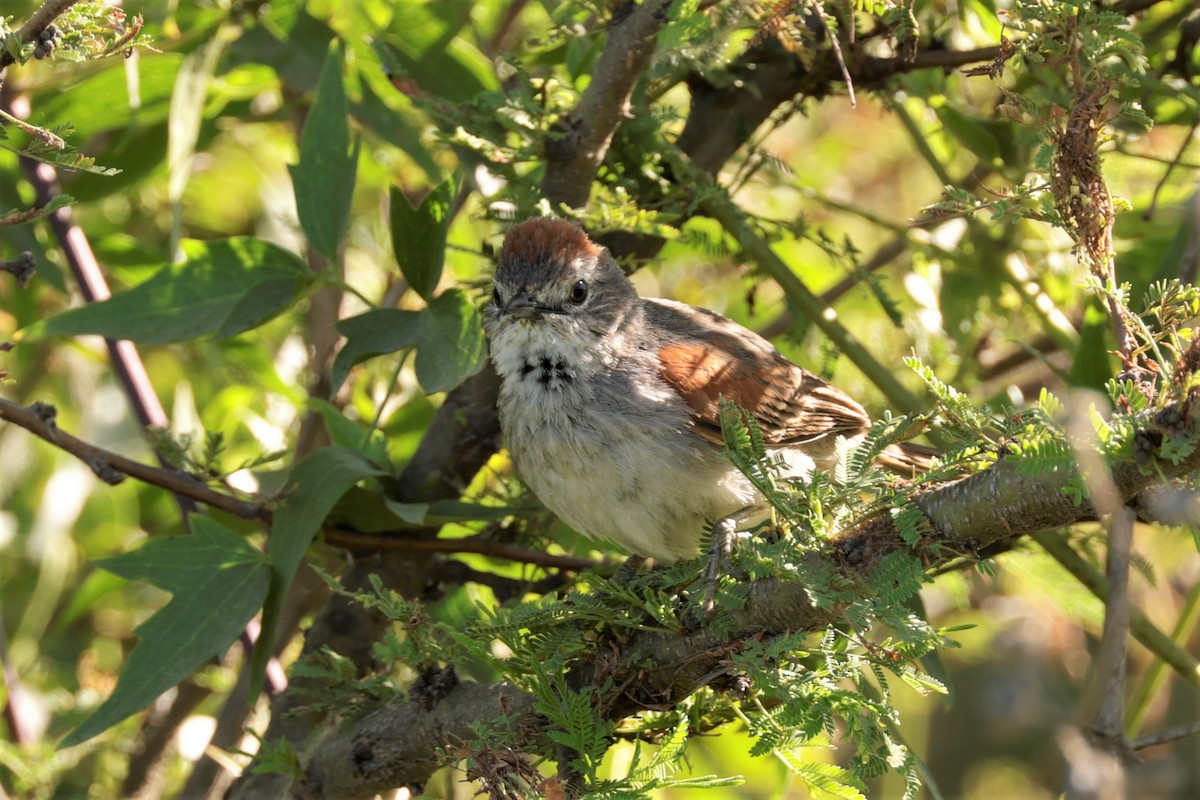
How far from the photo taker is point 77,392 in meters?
5.03

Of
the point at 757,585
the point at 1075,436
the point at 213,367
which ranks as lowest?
the point at 213,367

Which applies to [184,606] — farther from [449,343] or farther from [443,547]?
[449,343]

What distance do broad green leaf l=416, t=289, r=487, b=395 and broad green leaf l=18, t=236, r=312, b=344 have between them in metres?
0.40

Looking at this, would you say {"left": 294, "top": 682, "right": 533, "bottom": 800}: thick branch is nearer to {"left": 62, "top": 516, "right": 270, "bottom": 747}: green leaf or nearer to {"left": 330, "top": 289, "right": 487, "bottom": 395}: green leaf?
{"left": 62, "top": 516, "right": 270, "bottom": 747}: green leaf

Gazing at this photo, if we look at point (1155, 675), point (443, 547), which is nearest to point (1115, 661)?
point (1155, 675)

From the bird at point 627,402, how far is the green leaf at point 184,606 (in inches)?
30.2

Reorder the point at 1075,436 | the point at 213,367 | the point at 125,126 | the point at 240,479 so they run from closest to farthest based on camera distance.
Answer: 1. the point at 1075,436
2. the point at 240,479
3. the point at 125,126
4. the point at 213,367

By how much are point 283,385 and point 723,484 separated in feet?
5.78

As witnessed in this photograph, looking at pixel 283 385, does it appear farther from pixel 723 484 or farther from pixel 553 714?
pixel 553 714

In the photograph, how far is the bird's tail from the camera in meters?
3.50

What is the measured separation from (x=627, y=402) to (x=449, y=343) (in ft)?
1.72

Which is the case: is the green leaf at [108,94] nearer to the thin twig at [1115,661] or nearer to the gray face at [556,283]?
the gray face at [556,283]

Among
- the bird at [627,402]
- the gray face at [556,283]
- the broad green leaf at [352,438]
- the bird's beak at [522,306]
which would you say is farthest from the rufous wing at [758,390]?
the broad green leaf at [352,438]

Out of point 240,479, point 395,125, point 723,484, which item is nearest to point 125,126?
point 395,125
